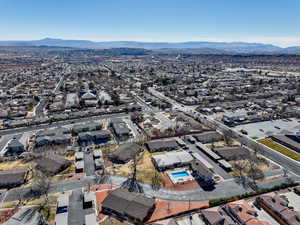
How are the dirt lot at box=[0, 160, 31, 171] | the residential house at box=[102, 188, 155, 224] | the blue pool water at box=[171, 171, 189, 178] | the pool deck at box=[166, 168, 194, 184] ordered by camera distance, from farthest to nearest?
the dirt lot at box=[0, 160, 31, 171], the blue pool water at box=[171, 171, 189, 178], the pool deck at box=[166, 168, 194, 184], the residential house at box=[102, 188, 155, 224]

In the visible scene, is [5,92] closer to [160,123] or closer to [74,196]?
[160,123]

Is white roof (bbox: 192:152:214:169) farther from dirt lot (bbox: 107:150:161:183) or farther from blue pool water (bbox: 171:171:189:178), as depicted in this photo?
dirt lot (bbox: 107:150:161:183)

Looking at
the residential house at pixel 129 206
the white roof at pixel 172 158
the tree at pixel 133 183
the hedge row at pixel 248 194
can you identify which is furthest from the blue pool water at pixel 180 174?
the residential house at pixel 129 206

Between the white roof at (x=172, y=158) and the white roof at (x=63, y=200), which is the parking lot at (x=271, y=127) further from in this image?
the white roof at (x=63, y=200)

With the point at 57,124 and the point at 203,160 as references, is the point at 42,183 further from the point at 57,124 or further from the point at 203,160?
the point at 57,124

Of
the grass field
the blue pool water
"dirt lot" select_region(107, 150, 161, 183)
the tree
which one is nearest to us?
the tree

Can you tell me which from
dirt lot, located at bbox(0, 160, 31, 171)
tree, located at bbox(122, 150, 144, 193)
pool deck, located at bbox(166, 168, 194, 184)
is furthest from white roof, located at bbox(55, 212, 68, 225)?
pool deck, located at bbox(166, 168, 194, 184)

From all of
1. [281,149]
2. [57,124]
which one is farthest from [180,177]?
[57,124]
